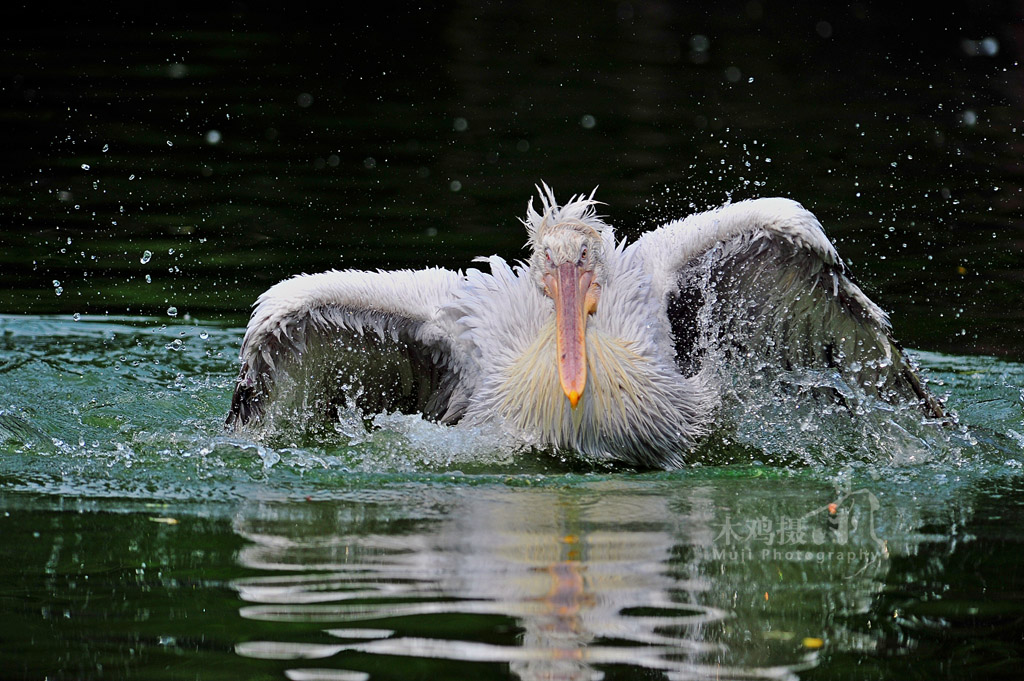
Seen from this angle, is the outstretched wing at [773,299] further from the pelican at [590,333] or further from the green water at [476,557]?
the green water at [476,557]

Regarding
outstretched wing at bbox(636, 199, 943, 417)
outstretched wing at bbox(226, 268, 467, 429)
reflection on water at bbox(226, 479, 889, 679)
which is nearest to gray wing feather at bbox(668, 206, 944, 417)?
outstretched wing at bbox(636, 199, 943, 417)

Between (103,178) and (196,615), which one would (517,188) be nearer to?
(103,178)

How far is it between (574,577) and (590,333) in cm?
177

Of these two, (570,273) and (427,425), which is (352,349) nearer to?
(427,425)

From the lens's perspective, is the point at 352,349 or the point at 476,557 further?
the point at 352,349

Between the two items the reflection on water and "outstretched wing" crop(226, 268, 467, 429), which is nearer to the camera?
the reflection on water

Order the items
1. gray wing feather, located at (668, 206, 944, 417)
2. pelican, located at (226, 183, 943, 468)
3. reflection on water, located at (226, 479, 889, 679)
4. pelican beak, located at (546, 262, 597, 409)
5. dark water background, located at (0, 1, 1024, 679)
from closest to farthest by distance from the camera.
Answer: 1. reflection on water, located at (226, 479, 889, 679)
2. dark water background, located at (0, 1, 1024, 679)
3. pelican beak, located at (546, 262, 597, 409)
4. pelican, located at (226, 183, 943, 468)
5. gray wing feather, located at (668, 206, 944, 417)

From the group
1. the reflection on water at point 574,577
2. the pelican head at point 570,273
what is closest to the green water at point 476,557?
the reflection on water at point 574,577

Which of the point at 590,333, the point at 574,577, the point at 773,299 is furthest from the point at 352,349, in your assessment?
the point at 574,577

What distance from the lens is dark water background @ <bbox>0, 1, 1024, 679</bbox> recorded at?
4703mm

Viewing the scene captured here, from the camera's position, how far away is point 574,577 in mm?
5090

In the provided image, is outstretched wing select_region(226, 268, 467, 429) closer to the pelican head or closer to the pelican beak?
the pelican head

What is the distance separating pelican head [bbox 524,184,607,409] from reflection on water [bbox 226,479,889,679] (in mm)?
578

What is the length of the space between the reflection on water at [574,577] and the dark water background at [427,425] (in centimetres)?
2
